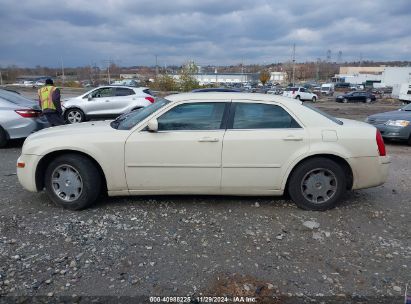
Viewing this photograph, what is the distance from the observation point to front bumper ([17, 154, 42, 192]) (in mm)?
4121

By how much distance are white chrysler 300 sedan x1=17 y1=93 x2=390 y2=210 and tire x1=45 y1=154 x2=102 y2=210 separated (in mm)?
12

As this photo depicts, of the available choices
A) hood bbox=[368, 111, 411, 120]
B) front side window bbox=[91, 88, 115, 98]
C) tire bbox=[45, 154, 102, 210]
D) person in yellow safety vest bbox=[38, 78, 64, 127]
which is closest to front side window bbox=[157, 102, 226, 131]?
tire bbox=[45, 154, 102, 210]

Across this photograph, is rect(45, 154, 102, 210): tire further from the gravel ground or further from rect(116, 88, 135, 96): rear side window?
rect(116, 88, 135, 96): rear side window

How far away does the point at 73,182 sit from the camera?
4160 mm

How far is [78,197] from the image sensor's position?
414cm

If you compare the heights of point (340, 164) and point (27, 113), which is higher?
point (27, 113)

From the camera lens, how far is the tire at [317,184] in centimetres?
414

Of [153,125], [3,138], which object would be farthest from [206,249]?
[3,138]

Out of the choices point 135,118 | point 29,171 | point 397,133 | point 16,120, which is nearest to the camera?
point 29,171

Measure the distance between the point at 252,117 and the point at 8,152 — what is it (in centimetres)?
614

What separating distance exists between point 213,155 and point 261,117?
2.63ft

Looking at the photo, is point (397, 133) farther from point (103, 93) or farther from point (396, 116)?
point (103, 93)

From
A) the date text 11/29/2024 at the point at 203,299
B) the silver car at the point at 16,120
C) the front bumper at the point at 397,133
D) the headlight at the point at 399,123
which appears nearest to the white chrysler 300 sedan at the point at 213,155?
the date text 11/29/2024 at the point at 203,299

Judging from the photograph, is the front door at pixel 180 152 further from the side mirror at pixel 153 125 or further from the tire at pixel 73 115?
the tire at pixel 73 115
